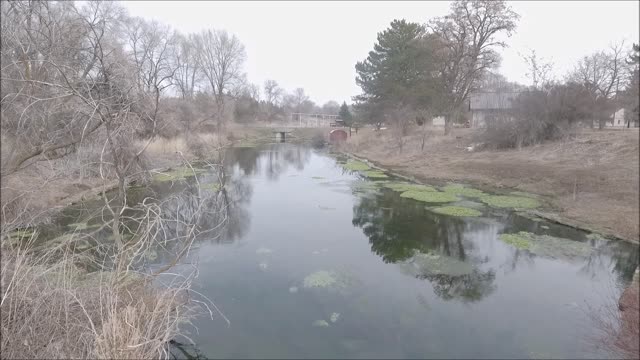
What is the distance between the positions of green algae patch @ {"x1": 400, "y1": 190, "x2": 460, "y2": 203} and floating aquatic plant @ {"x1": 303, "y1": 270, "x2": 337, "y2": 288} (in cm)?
802

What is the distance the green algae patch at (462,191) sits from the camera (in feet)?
53.5

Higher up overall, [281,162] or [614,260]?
[281,162]

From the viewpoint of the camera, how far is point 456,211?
13.6m

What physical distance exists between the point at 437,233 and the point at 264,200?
7839 millimetres

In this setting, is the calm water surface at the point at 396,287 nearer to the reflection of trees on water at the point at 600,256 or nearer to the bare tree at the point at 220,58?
the reflection of trees on water at the point at 600,256

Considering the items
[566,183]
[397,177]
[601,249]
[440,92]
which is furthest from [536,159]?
[440,92]

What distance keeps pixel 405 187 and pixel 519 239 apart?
25.3 ft

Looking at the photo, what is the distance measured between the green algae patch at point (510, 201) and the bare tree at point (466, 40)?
663 inches

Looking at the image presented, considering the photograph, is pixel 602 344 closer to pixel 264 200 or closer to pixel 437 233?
pixel 437 233

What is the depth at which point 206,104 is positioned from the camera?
39.6 meters

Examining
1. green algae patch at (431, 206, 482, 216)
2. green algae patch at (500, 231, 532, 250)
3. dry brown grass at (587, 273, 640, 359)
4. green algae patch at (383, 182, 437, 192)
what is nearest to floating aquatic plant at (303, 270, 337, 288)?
dry brown grass at (587, 273, 640, 359)

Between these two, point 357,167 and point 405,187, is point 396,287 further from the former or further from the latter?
point 357,167

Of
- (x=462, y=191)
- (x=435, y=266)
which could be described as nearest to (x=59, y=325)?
(x=435, y=266)

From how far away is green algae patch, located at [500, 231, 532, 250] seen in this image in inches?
408
